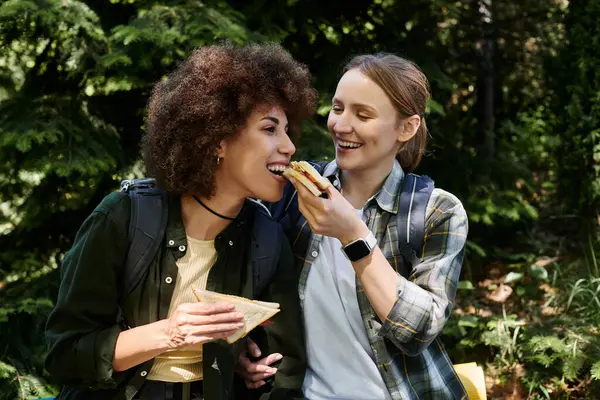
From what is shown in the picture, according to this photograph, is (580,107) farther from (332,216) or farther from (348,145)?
(332,216)

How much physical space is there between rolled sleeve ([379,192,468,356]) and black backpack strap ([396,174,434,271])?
26mm

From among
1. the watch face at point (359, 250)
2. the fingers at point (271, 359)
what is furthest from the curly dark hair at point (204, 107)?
Result: the fingers at point (271, 359)

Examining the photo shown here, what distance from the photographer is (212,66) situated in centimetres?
224

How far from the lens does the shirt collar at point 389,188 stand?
8.13 ft

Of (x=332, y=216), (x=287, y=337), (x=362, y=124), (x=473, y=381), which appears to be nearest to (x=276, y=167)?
(x=332, y=216)

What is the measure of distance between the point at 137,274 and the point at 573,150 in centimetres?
398

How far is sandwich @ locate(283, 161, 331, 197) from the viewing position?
2.20m

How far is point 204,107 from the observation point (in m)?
2.19

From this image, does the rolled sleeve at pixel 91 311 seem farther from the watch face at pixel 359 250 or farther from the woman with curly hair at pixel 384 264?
the watch face at pixel 359 250

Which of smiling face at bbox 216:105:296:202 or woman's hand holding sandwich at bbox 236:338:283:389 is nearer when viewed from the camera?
smiling face at bbox 216:105:296:202

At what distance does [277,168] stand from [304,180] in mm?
138

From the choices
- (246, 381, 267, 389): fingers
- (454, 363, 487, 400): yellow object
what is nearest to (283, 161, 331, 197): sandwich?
(246, 381, 267, 389): fingers

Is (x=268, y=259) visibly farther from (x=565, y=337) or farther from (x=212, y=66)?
(x=565, y=337)

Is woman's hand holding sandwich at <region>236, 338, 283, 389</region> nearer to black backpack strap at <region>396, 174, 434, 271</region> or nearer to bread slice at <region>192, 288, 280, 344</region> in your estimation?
bread slice at <region>192, 288, 280, 344</region>
